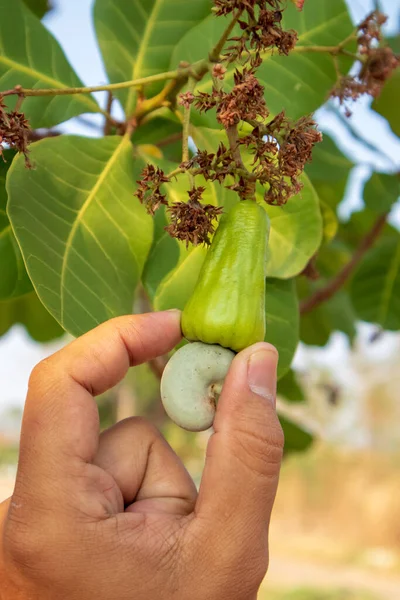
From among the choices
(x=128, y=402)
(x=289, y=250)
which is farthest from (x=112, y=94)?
(x=128, y=402)

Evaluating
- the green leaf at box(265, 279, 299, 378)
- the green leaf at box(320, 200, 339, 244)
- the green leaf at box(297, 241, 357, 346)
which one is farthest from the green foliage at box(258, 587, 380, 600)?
the green leaf at box(265, 279, 299, 378)

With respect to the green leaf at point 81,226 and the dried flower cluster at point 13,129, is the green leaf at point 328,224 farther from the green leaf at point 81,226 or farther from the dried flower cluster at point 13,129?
the dried flower cluster at point 13,129

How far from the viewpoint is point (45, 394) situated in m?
0.90

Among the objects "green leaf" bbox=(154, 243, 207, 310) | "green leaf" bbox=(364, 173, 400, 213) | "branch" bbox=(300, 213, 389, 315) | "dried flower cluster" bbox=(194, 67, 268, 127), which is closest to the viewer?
"dried flower cluster" bbox=(194, 67, 268, 127)

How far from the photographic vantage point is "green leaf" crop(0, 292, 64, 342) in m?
1.95

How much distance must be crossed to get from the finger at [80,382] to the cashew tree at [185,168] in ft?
0.18

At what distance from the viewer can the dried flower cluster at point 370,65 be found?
1101 mm

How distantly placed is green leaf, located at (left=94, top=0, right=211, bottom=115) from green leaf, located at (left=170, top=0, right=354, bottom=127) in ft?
0.16

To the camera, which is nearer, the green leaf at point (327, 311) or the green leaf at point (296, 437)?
the green leaf at point (296, 437)

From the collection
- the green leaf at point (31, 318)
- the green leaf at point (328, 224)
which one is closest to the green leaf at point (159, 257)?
the green leaf at point (328, 224)

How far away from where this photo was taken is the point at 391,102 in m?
1.51

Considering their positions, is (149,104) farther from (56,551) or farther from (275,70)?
(56,551)

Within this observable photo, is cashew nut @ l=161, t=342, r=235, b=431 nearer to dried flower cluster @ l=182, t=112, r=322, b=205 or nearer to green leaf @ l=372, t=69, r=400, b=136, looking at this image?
dried flower cluster @ l=182, t=112, r=322, b=205

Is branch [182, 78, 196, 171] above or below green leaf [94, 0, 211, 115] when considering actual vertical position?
below
